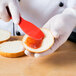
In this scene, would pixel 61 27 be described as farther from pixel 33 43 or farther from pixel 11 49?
pixel 11 49

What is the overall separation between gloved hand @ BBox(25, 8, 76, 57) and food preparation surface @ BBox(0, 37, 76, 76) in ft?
0.21

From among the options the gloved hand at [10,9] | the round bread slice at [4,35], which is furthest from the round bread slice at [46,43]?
the round bread slice at [4,35]

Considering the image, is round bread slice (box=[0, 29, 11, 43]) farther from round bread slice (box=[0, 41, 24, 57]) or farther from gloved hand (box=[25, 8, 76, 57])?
gloved hand (box=[25, 8, 76, 57])

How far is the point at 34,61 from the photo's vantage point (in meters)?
0.91

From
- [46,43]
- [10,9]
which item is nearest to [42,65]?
[46,43]

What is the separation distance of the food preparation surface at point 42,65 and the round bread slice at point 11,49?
0.02 metres

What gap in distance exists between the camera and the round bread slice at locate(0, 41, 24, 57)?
93cm

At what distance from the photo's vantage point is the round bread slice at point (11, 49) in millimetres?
935

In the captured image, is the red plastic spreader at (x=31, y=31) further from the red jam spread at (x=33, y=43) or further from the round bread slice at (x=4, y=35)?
the round bread slice at (x=4, y=35)

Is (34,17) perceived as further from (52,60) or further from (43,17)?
(52,60)

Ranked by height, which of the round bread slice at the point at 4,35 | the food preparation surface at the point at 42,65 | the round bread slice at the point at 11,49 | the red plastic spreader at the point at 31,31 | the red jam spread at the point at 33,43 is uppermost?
the red plastic spreader at the point at 31,31

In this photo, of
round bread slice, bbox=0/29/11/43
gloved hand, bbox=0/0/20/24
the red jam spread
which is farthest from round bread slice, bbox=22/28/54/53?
round bread slice, bbox=0/29/11/43

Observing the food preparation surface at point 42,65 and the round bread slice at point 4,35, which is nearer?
the food preparation surface at point 42,65

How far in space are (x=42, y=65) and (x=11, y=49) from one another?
7.1 inches
